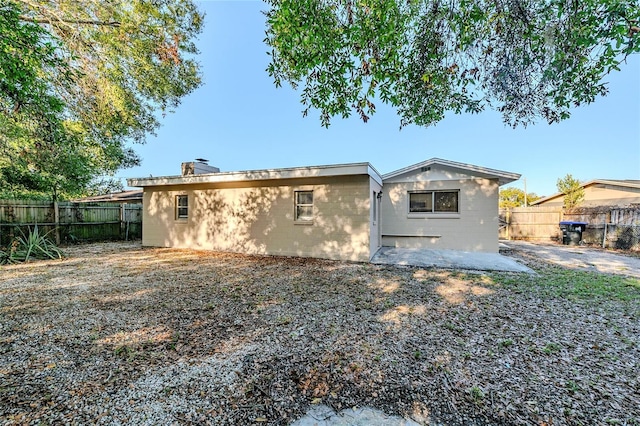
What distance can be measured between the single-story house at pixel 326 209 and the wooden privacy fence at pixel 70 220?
3102 mm

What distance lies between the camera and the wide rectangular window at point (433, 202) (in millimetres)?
9180

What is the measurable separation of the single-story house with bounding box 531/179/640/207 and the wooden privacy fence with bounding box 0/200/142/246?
26118 millimetres

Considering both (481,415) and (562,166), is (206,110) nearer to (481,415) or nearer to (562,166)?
(481,415)

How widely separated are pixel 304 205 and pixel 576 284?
21.8 ft

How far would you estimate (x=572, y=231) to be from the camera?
11.9 metres

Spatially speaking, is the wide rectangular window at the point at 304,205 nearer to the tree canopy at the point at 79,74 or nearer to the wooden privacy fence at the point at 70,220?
the tree canopy at the point at 79,74

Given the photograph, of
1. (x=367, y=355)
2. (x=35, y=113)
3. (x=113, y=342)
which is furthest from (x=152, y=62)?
(x=367, y=355)

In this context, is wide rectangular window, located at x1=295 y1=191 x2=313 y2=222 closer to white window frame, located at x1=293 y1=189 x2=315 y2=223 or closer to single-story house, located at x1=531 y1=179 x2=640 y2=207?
white window frame, located at x1=293 y1=189 x2=315 y2=223

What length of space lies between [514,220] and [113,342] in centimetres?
1705

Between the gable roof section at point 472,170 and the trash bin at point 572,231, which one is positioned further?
the trash bin at point 572,231

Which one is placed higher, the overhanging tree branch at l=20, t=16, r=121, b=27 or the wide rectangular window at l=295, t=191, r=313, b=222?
the overhanging tree branch at l=20, t=16, r=121, b=27

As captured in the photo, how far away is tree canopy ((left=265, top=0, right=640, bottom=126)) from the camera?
304 cm

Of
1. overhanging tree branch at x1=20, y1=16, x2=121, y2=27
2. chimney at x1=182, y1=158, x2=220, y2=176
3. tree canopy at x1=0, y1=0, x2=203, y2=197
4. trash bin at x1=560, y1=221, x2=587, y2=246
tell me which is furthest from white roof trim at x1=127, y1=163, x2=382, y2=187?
trash bin at x1=560, y1=221, x2=587, y2=246

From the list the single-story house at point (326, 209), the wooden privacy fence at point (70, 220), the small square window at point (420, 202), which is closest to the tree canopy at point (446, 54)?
the single-story house at point (326, 209)
